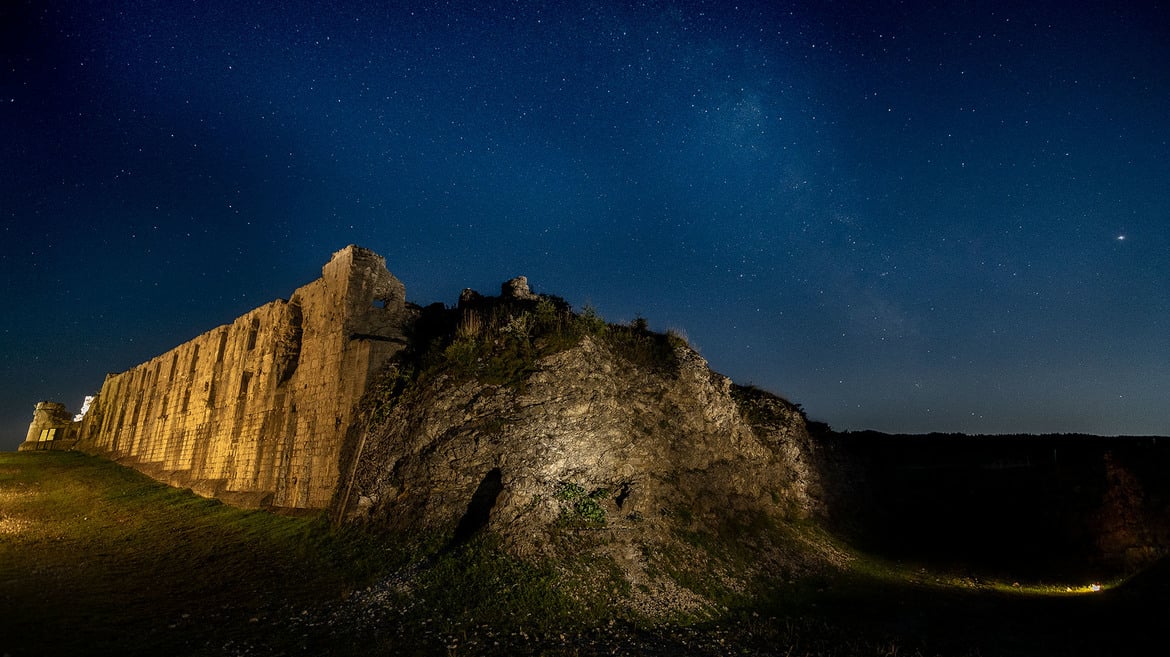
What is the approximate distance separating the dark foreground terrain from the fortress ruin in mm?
2497

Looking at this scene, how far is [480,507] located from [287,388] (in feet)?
36.1

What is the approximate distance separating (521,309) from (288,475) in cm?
971

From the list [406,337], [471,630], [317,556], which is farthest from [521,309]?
[471,630]

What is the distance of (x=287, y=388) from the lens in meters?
20.5

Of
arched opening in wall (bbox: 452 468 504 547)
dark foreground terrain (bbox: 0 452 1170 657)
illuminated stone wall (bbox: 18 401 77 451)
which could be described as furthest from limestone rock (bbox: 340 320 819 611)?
illuminated stone wall (bbox: 18 401 77 451)

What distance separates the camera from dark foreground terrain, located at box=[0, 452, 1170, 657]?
9.27 metres

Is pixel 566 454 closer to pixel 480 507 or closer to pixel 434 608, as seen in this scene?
pixel 480 507

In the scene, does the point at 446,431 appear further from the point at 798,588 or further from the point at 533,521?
the point at 798,588

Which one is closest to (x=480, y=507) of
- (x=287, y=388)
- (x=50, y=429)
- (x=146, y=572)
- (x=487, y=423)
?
(x=487, y=423)

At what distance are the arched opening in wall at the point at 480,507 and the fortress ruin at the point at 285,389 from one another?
5.49 meters

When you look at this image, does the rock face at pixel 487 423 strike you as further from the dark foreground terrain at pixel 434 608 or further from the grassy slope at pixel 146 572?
the grassy slope at pixel 146 572

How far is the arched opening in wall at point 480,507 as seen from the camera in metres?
13.1

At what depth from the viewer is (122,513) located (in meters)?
21.1

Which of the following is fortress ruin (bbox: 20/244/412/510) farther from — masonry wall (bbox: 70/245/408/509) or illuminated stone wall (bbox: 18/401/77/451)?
illuminated stone wall (bbox: 18/401/77/451)
